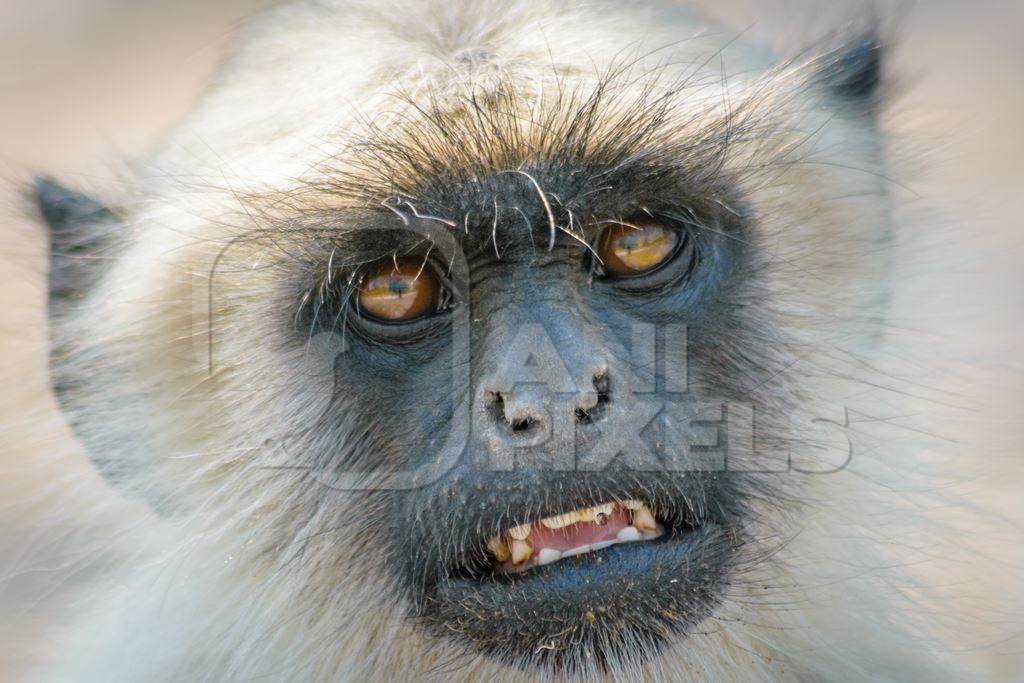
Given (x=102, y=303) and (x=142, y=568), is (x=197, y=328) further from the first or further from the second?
(x=142, y=568)

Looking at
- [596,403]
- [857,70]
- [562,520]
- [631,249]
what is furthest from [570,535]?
[857,70]

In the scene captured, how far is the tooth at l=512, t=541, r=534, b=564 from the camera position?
207 centimetres

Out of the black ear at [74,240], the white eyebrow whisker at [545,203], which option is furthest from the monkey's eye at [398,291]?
the black ear at [74,240]

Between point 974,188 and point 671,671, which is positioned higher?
point 974,188

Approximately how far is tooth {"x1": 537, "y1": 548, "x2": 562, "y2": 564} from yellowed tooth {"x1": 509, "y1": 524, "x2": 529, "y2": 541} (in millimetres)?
42

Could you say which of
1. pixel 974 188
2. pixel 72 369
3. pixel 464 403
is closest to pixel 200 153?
pixel 72 369

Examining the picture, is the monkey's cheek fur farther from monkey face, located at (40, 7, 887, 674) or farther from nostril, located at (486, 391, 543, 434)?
nostril, located at (486, 391, 543, 434)

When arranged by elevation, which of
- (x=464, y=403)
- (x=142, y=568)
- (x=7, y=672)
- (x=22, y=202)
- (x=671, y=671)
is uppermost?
(x=22, y=202)

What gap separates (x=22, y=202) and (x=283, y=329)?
86cm

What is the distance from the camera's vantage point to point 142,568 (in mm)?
2449

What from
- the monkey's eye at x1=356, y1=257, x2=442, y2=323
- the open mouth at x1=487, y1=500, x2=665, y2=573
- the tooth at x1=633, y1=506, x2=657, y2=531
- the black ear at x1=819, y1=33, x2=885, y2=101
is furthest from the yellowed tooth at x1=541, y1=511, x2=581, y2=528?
the black ear at x1=819, y1=33, x2=885, y2=101

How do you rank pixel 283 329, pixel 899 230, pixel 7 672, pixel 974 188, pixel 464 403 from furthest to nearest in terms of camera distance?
pixel 7 672 < pixel 974 188 < pixel 899 230 < pixel 283 329 < pixel 464 403

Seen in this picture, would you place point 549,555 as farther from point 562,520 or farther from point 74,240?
point 74,240

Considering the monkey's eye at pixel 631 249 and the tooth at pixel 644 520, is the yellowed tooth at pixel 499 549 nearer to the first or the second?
the tooth at pixel 644 520
